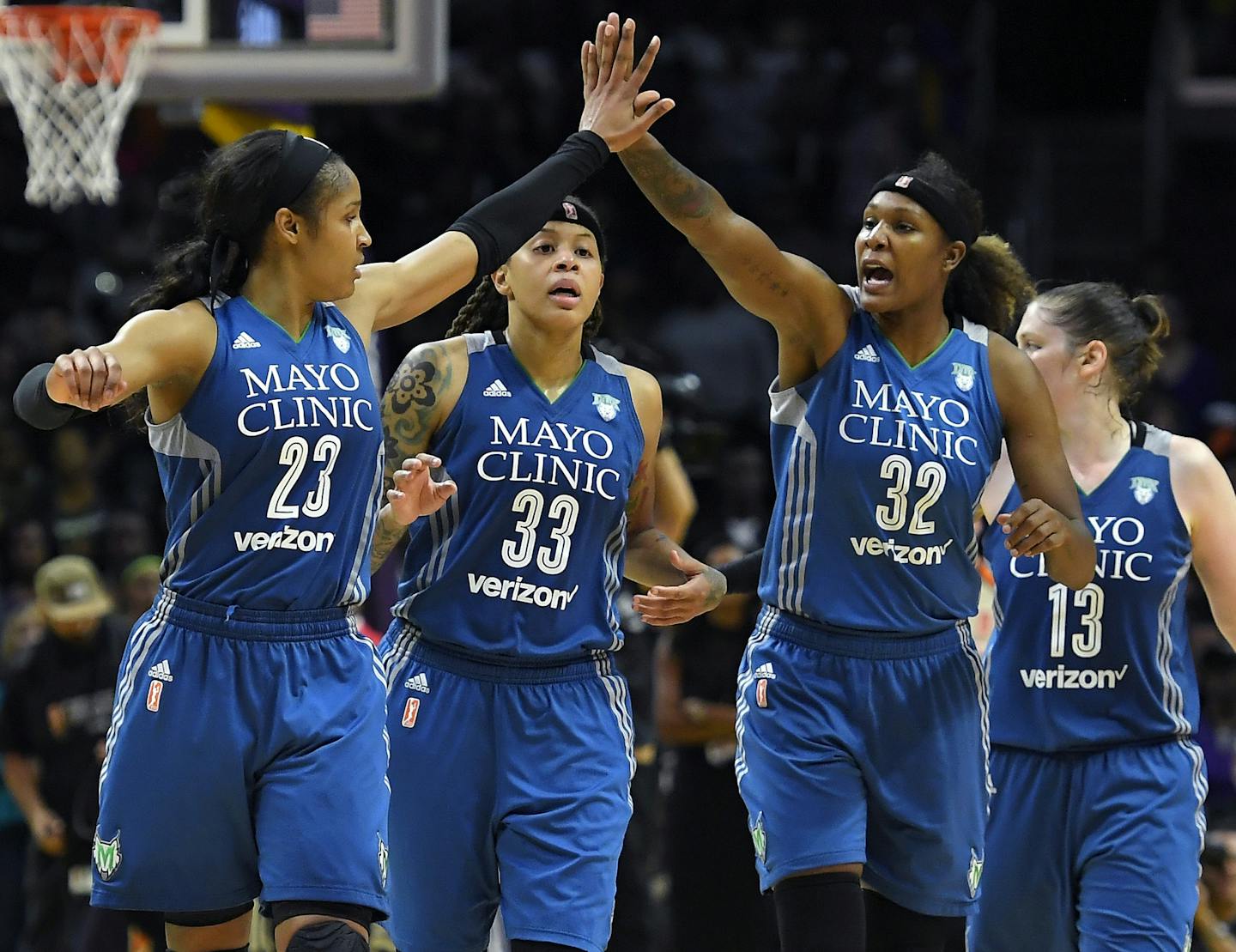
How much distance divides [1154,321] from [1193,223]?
1012 centimetres

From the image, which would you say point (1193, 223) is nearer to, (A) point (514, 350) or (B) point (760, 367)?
(B) point (760, 367)

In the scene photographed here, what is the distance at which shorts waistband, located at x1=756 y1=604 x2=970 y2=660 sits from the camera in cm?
516

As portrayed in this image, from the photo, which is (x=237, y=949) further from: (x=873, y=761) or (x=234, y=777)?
(x=873, y=761)

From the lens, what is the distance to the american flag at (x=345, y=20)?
7.86 m

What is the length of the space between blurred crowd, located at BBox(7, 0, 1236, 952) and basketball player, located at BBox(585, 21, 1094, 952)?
6.55 feet

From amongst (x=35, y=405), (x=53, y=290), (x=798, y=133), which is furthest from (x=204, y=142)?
(x=35, y=405)

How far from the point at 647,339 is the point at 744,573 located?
7.73 meters

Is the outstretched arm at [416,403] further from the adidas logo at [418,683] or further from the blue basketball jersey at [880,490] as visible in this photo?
the blue basketball jersey at [880,490]

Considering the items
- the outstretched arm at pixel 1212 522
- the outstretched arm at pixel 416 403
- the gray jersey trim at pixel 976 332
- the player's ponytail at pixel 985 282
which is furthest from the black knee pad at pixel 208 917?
the outstretched arm at pixel 1212 522

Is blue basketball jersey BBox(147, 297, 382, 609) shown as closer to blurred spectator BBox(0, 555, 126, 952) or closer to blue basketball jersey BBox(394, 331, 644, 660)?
blue basketball jersey BBox(394, 331, 644, 660)

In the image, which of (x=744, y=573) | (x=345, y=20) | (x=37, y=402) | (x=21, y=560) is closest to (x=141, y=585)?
(x=21, y=560)

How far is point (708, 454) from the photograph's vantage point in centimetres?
926

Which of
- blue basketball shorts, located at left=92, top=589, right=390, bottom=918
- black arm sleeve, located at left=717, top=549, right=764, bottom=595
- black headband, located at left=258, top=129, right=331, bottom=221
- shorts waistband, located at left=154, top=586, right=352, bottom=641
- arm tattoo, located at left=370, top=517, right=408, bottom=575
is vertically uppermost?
black headband, located at left=258, top=129, right=331, bottom=221

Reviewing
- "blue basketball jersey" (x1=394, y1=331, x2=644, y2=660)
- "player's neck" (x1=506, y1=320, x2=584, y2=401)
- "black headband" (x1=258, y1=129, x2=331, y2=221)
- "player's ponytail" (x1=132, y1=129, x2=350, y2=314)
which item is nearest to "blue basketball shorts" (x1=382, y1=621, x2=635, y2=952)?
"blue basketball jersey" (x1=394, y1=331, x2=644, y2=660)
